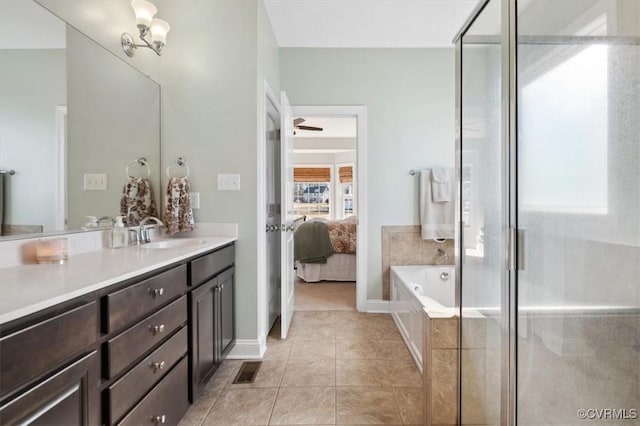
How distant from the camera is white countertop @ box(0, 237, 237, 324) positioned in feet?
2.28

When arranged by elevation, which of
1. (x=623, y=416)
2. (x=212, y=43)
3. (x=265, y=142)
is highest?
(x=212, y=43)

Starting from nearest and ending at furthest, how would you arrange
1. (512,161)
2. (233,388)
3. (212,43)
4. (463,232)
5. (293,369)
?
1. (512,161)
2. (463,232)
3. (233,388)
4. (293,369)
5. (212,43)

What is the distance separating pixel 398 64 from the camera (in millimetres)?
3010

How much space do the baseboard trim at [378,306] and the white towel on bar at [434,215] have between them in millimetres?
794

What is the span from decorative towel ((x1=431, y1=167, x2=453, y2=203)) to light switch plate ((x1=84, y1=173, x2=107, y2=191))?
107 inches

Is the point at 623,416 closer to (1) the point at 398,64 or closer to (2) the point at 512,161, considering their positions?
(2) the point at 512,161

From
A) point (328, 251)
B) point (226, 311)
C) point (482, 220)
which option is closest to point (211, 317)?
point (226, 311)

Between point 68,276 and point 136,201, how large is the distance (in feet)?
3.51

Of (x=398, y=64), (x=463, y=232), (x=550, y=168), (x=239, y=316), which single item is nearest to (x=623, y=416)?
(x=550, y=168)

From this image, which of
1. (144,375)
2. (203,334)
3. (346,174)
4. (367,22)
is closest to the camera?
(144,375)

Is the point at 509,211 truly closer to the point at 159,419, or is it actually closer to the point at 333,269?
the point at 159,419

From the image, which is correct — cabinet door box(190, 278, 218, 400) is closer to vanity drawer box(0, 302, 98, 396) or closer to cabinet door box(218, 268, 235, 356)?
cabinet door box(218, 268, 235, 356)

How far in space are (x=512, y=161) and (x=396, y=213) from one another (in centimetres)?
205

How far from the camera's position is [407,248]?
9.97ft
